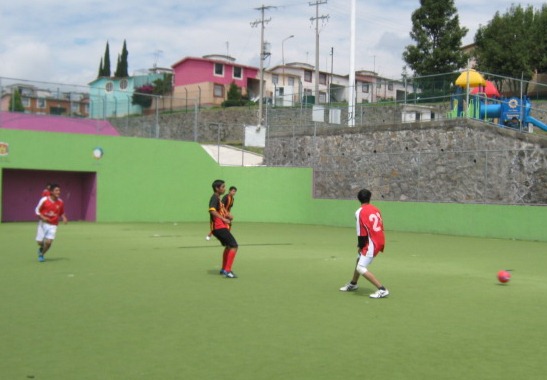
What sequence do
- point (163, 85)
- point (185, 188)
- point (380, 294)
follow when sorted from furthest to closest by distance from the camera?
point (163, 85) → point (185, 188) → point (380, 294)

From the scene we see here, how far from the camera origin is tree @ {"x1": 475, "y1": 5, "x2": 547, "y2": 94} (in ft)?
156

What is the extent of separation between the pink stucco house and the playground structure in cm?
4297

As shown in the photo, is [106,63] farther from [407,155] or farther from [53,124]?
[407,155]

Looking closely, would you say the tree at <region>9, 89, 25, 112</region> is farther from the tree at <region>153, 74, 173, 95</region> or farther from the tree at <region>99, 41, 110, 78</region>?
the tree at <region>99, 41, 110, 78</region>

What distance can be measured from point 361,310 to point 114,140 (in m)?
22.5

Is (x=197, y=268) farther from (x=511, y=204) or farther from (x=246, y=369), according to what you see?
(x=511, y=204)

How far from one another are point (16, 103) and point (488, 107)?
70.3ft

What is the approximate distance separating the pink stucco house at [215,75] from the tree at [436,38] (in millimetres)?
26033

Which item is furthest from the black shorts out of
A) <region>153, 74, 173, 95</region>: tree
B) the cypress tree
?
the cypress tree

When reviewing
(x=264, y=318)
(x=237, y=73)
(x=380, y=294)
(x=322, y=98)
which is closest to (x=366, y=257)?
(x=380, y=294)

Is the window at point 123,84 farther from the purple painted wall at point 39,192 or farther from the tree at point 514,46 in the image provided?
the purple painted wall at point 39,192

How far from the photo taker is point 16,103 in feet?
98.7

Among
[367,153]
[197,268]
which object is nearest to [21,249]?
[197,268]

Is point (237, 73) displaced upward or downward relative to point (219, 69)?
downward
